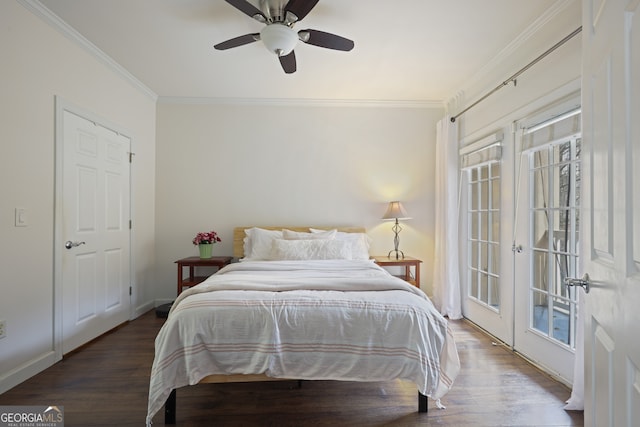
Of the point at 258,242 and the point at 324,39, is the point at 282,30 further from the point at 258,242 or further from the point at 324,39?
the point at 258,242

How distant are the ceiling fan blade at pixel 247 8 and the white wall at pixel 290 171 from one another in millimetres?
2114

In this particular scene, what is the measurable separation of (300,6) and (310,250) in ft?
7.49

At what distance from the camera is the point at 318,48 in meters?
Result: 2.92

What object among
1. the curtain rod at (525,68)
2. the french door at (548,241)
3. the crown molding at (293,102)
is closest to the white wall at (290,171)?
the crown molding at (293,102)

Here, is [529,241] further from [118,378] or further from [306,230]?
[118,378]

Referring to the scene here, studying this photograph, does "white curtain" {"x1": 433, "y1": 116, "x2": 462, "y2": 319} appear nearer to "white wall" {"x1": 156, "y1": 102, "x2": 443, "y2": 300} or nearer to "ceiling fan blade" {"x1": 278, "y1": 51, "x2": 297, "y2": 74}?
"white wall" {"x1": 156, "y1": 102, "x2": 443, "y2": 300}

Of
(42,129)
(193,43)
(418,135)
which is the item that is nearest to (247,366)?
(42,129)

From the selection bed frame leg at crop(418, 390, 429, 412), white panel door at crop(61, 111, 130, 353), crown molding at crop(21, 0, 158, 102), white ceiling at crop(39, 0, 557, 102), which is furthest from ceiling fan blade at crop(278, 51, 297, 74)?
bed frame leg at crop(418, 390, 429, 412)

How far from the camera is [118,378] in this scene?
7.73 feet

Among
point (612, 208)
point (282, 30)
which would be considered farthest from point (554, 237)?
point (282, 30)

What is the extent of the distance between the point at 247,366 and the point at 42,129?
238 cm

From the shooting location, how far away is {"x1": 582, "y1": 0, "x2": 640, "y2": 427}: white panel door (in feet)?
2.49

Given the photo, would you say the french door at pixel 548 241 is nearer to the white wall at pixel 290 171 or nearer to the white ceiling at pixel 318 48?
the white ceiling at pixel 318 48

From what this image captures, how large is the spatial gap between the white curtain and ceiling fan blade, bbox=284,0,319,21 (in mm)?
2435
